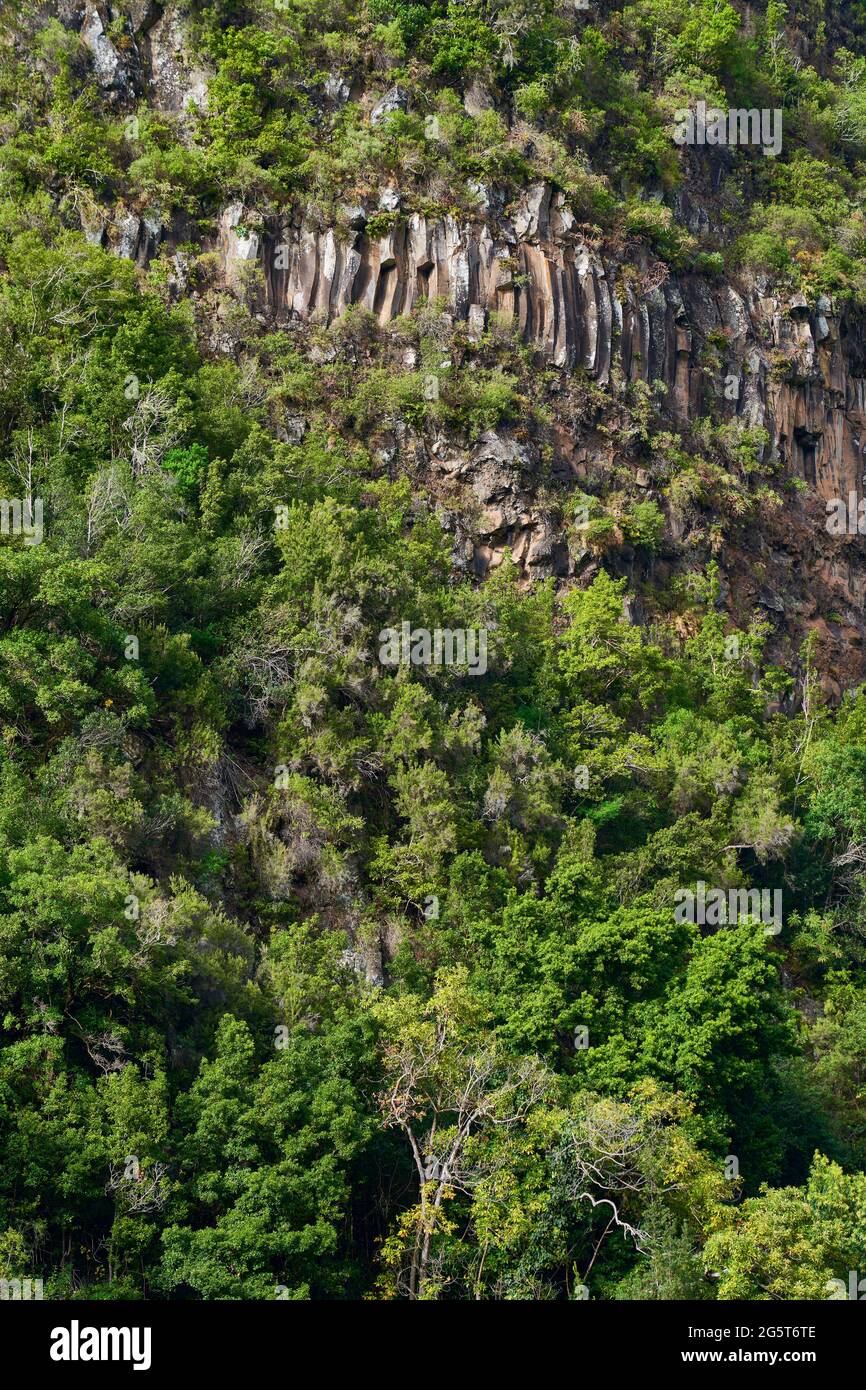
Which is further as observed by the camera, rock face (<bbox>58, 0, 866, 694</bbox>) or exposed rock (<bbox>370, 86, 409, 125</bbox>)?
exposed rock (<bbox>370, 86, 409, 125</bbox>)

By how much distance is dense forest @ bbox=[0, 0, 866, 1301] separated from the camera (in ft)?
113

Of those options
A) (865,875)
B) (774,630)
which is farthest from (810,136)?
(865,875)

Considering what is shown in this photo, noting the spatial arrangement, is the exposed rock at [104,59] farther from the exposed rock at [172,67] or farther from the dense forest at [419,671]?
the exposed rock at [172,67]

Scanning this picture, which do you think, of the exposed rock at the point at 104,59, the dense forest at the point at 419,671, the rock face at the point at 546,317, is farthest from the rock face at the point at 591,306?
the exposed rock at the point at 104,59

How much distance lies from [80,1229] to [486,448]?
2822 cm

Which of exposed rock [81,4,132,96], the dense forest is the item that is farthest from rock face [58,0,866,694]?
the dense forest

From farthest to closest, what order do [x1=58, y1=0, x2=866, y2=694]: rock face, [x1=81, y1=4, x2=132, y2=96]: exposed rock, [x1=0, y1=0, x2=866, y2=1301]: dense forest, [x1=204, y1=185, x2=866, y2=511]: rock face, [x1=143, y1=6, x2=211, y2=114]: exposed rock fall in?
[x1=143, y1=6, x2=211, y2=114]: exposed rock < [x1=81, y1=4, x2=132, y2=96]: exposed rock < [x1=204, y1=185, x2=866, y2=511]: rock face < [x1=58, y1=0, x2=866, y2=694]: rock face < [x1=0, y1=0, x2=866, y2=1301]: dense forest

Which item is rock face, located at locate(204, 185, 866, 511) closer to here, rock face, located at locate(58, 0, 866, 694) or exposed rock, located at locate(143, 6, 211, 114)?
rock face, located at locate(58, 0, 866, 694)

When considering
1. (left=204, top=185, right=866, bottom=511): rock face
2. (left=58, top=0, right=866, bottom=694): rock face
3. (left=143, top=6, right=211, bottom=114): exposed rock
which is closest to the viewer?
(left=58, top=0, right=866, bottom=694): rock face

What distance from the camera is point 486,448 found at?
54.0m

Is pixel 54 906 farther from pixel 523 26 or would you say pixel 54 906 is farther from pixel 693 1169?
pixel 523 26

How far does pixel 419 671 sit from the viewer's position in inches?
1844

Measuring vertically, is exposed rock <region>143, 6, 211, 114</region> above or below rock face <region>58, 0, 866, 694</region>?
above

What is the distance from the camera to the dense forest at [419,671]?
34438 millimetres
